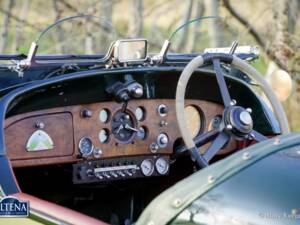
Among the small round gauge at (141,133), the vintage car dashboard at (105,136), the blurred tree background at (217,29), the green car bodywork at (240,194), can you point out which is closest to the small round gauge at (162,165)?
the vintage car dashboard at (105,136)

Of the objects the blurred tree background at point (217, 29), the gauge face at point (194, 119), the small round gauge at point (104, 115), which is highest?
the blurred tree background at point (217, 29)

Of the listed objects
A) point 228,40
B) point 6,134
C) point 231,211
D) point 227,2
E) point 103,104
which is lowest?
point 231,211

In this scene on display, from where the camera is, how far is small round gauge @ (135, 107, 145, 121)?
490cm

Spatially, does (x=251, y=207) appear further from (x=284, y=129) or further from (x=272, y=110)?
(x=272, y=110)

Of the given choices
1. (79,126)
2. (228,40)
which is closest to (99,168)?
(79,126)

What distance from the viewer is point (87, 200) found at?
201 inches

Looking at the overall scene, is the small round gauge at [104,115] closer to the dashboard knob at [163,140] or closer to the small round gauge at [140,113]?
the small round gauge at [140,113]

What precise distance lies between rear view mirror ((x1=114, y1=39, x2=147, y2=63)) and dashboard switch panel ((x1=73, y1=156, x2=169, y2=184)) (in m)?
0.53

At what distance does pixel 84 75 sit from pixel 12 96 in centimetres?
50

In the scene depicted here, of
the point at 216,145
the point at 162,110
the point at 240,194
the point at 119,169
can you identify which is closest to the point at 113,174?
the point at 119,169

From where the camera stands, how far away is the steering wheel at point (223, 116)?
4430 millimetres

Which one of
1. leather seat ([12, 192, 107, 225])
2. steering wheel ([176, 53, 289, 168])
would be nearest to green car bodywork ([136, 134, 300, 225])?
leather seat ([12, 192, 107, 225])

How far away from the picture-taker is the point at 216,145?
4598mm

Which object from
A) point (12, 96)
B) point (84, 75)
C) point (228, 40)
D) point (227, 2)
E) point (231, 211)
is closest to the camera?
point (231, 211)
